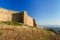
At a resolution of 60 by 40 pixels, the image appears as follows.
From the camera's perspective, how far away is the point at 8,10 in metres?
34.0

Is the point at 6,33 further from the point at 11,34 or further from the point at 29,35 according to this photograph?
the point at 29,35

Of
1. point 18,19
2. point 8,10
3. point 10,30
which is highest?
point 8,10

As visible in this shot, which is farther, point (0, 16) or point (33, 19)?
point (33, 19)

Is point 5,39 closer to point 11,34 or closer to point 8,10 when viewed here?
point 11,34

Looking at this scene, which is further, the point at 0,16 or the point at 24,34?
the point at 0,16

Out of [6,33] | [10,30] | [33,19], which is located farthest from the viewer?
[33,19]

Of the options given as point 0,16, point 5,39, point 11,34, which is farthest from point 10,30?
point 0,16

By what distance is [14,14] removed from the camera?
113ft

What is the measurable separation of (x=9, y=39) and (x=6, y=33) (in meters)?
1.28

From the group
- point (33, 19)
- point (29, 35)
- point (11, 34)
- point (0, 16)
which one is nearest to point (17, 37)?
point (11, 34)

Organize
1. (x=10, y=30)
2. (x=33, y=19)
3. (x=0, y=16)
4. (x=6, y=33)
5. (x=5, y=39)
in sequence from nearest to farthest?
(x=5, y=39) < (x=6, y=33) < (x=10, y=30) < (x=0, y=16) < (x=33, y=19)

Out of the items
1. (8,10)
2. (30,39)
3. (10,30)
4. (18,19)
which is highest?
(8,10)

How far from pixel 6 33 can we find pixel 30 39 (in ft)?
11.1

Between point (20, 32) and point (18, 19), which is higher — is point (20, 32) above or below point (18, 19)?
below
